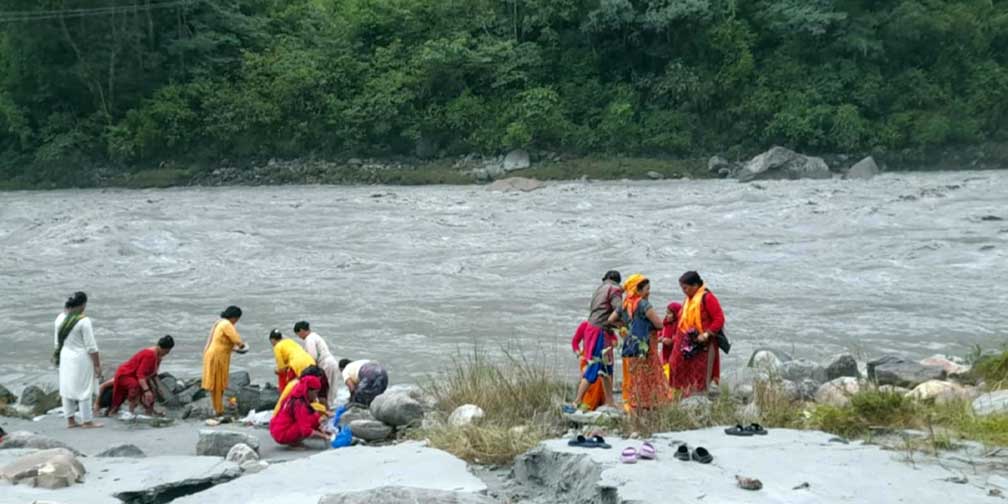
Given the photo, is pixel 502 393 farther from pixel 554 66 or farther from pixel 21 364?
pixel 554 66

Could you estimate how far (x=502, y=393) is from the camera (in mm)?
8703

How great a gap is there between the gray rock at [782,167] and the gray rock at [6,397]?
24482 millimetres

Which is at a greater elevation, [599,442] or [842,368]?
[599,442]

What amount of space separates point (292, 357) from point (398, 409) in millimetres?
1732

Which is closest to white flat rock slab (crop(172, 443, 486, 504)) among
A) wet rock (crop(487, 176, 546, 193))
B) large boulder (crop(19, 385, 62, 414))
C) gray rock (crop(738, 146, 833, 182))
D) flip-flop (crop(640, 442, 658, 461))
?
flip-flop (crop(640, 442, 658, 461))

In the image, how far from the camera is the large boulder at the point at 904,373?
10.8m

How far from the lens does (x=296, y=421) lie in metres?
9.55

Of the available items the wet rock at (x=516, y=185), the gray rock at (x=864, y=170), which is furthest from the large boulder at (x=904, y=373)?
the gray rock at (x=864, y=170)

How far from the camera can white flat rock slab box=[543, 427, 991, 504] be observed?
570 cm

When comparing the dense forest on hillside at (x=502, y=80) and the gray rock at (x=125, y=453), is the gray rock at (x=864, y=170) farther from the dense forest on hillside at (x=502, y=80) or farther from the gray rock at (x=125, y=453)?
the gray rock at (x=125, y=453)

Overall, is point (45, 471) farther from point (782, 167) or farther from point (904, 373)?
point (782, 167)

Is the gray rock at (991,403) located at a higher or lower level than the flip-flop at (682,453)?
lower

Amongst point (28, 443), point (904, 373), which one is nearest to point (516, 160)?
point (904, 373)

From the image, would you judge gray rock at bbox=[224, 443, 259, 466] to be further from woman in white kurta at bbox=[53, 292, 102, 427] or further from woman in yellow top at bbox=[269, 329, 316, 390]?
woman in white kurta at bbox=[53, 292, 102, 427]
